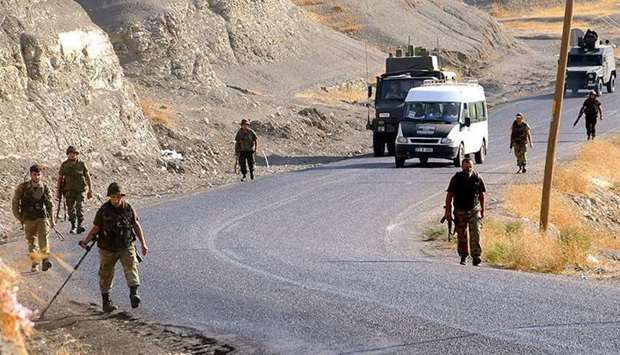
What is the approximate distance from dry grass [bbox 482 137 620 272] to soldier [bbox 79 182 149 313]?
7558 mm

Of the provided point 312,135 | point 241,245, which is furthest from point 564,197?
point 312,135

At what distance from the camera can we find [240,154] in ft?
113

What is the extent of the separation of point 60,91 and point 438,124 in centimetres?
1099

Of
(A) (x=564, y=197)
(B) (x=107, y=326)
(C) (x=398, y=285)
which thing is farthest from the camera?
(A) (x=564, y=197)

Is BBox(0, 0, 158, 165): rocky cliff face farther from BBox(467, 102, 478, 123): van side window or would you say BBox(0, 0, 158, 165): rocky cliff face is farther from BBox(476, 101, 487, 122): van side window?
BBox(476, 101, 487, 122): van side window

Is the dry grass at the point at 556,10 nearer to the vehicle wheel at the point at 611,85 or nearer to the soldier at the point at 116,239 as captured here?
the vehicle wheel at the point at 611,85

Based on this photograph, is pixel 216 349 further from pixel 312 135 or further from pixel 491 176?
pixel 312 135

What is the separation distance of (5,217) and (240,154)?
8191 mm

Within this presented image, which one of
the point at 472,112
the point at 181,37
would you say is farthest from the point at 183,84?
the point at 472,112

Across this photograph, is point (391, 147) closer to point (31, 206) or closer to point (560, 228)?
point (560, 228)

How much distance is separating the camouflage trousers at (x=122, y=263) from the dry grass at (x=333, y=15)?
61586 millimetres

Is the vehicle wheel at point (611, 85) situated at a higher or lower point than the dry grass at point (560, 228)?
higher

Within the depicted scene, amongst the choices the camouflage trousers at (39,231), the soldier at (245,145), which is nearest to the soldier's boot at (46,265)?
the camouflage trousers at (39,231)

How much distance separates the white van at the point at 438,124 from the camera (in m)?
35.8
